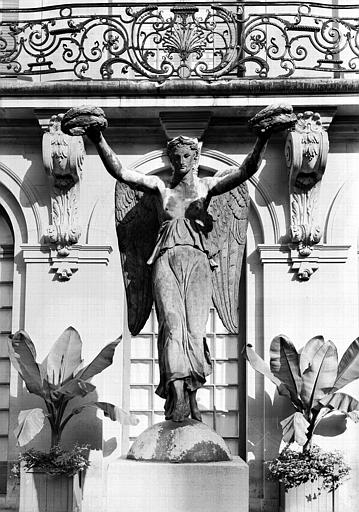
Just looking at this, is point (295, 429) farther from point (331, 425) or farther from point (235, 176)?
point (235, 176)

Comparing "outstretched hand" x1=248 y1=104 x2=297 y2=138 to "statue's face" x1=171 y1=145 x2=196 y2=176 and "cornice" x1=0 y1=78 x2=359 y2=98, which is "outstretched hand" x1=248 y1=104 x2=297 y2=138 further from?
"cornice" x1=0 y1=78 x2=359 y2=98

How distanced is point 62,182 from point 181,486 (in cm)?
789

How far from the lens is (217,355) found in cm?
1617

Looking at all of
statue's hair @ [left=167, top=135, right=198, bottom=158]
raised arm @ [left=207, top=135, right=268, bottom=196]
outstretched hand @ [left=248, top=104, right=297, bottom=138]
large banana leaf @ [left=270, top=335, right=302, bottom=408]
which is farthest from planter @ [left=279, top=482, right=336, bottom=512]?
outstretched hand @ [left=248, top=104, right=297, bottom=138]

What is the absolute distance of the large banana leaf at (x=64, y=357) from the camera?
601 inches

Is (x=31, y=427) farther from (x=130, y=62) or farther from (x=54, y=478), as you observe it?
(x=130, y=62)

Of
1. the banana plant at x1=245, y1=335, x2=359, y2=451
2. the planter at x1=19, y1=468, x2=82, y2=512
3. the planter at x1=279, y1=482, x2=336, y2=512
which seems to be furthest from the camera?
the banana plant at x1=245, y1=335, x2=359, y2=451

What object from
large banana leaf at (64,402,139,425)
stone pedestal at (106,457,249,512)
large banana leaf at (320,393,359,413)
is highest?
large banana leaf at (320,393,359,413)

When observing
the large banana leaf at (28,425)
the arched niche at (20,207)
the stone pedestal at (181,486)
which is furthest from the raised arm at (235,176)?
the arched niche at (20,207)

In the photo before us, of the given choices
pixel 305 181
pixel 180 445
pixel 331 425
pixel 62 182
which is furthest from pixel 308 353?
pixel 180 445

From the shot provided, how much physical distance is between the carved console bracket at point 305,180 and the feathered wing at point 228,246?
5.50 metres

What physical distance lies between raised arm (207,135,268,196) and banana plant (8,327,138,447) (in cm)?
557

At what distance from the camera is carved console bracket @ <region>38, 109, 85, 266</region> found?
51.8 ft

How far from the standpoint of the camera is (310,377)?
14820mm
